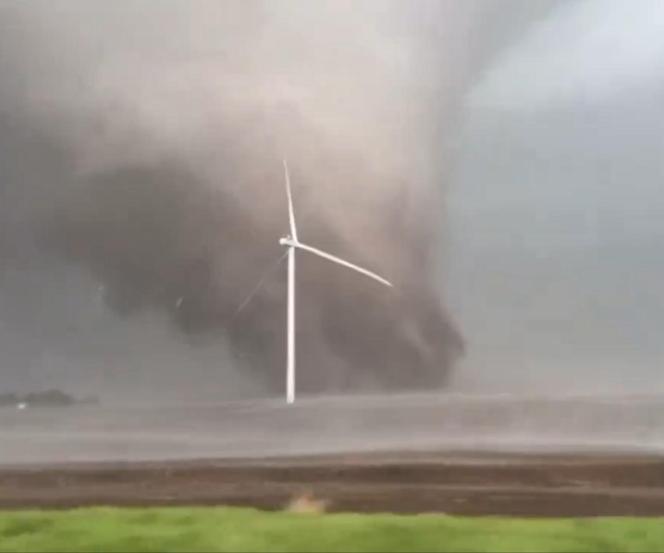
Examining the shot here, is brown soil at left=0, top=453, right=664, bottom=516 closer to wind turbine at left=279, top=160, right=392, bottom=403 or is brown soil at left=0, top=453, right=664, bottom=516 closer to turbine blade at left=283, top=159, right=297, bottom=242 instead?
wind turbine at left=279, top=160, right=392, bottom=403

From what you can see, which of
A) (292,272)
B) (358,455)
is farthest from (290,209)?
(358,455)

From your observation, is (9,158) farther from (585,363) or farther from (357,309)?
(585,363)

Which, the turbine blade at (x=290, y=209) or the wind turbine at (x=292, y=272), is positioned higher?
the turbine blade at (x=290, y=209)

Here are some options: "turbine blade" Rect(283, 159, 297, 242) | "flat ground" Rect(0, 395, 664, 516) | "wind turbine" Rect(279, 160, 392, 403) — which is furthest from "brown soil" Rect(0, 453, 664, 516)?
"turbine blade" Rect(283, 159, 297, 242)

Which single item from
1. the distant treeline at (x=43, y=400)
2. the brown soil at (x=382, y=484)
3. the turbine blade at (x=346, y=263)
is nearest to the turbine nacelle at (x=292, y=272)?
the turbine blade at (x=346, y=263)

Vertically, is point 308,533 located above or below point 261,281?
below

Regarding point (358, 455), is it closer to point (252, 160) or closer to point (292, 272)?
point (292, 272)

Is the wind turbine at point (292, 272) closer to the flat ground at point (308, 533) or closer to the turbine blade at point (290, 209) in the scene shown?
the turbine blade at point (290, 209)

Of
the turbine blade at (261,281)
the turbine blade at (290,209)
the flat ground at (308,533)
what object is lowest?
the flat ground at (308,533)
